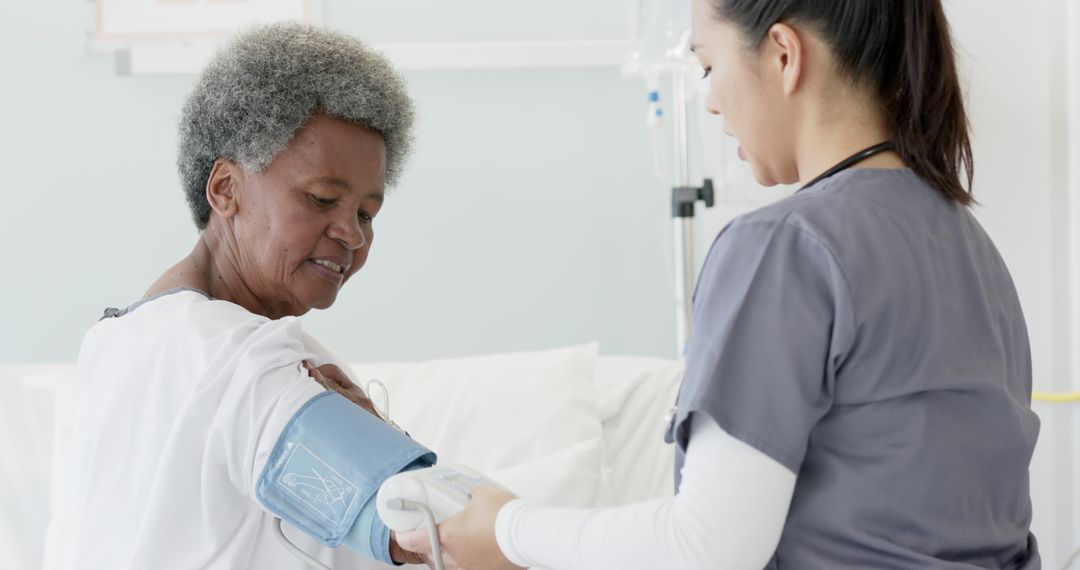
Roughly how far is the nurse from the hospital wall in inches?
62.8

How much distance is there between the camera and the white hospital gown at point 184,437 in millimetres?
1031

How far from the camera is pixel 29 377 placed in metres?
2.26

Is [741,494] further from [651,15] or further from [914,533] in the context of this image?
[651,15]

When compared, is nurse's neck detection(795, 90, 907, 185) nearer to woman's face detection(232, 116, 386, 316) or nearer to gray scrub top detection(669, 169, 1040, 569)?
gray scrub top detection(669, 169, 1040, 569)

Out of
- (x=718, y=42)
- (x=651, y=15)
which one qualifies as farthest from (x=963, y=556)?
(x=651, y=15)

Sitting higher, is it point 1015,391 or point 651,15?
point 651,15

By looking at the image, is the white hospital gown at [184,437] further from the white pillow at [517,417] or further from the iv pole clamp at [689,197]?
the iv pole clamp at [689,197]

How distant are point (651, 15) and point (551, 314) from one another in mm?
791

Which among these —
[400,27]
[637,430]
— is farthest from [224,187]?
[400,27]

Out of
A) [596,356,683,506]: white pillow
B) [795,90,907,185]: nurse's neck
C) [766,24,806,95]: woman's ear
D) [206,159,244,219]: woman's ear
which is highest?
[766,24,806,95]: woman's ear

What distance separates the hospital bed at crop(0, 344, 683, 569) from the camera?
1949 mm

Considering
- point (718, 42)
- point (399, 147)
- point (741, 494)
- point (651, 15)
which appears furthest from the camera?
point (651, 15)

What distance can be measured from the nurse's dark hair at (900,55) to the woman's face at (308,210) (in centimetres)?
53

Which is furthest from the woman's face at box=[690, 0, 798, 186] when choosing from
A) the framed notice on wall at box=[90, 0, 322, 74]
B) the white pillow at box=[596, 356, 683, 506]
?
the framed notice on wall at box=[90, 0, 322, 74]
